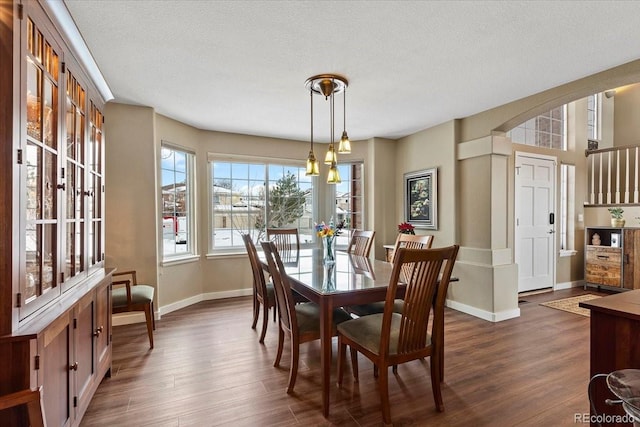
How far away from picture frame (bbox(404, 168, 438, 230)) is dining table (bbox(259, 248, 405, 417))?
189 cm

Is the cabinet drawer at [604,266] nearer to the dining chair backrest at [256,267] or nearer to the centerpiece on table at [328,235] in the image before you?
the centerpiece on table at [328,235]

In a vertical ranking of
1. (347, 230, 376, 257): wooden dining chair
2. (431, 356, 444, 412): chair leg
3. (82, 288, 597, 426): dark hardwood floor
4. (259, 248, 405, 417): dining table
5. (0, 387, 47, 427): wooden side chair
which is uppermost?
(347, 230, 376, 257): wooden dining chair

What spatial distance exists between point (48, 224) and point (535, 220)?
5.74 metres

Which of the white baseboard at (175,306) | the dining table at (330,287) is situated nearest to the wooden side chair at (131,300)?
the white baseboard at (175,306)

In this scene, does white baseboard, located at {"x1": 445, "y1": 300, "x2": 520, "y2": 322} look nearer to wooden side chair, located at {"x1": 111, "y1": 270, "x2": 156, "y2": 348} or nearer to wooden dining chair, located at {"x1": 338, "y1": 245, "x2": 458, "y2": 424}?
wooden dining chair, located at {"x1": 338, "y1": 245, "x2": 458, "y2": 424}

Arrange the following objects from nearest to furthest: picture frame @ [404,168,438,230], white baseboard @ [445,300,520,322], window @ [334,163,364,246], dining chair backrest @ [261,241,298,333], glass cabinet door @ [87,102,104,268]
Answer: dining chair backrest @ [261,241,298,333], glass cabinet door @ [87,102,104,268], white baseboard @ [445,300,520,322], picture frame @ [404,168,438,230], window @ [334,163,364,246]

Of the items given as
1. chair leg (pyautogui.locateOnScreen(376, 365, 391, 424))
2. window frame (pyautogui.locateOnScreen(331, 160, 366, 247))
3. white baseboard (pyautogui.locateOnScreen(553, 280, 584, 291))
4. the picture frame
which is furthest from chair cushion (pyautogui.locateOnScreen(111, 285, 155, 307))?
white baseboard (pyautogui.locateOnScreen(553, 280, 584, 291))

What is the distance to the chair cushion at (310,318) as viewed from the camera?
231 cm

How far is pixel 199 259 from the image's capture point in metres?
4.60

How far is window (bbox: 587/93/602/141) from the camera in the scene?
580 cm

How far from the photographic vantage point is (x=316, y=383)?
7.80ft

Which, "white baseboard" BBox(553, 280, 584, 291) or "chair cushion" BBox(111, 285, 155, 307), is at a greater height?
→ "chair cushion" BBox(111, 285, 155, 307)

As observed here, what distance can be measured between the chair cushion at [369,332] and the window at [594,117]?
6040 millimetres

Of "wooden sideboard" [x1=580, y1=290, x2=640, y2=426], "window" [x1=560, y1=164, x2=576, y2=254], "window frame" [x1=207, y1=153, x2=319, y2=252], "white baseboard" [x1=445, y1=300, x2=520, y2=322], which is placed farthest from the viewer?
"window" [x1=560, y1=164, x2=576, y2=254]
